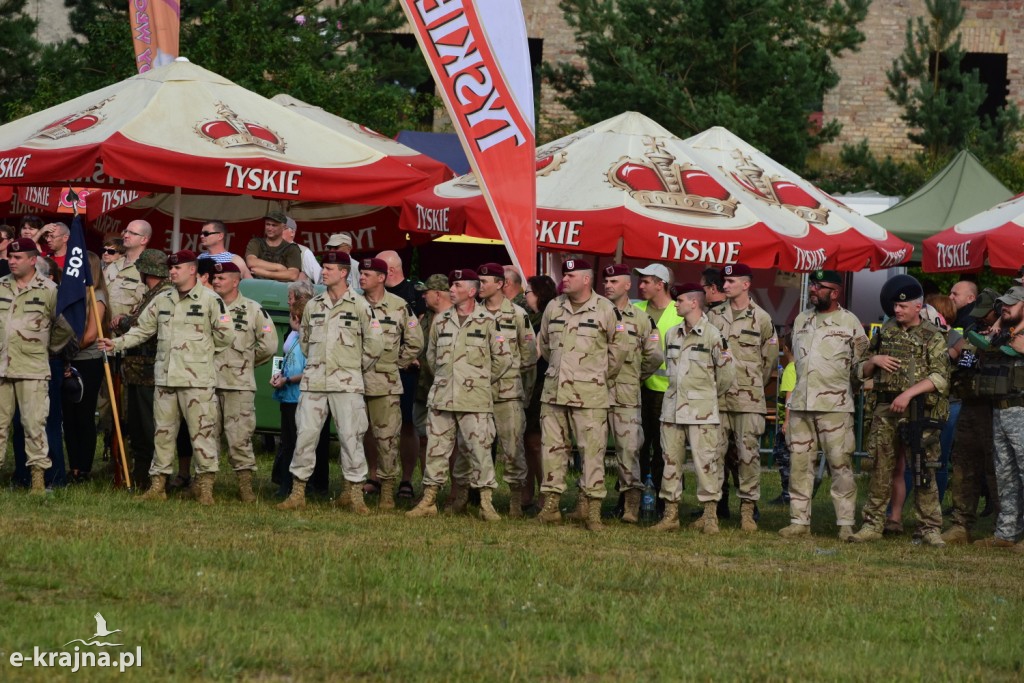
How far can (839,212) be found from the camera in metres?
16.1

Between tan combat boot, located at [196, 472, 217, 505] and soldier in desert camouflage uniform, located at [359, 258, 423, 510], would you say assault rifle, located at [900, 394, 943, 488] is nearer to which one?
soldier in desert camouflage uniform, located at [359, 258, 423, 510]

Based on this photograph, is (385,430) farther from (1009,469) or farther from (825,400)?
(1009,469)

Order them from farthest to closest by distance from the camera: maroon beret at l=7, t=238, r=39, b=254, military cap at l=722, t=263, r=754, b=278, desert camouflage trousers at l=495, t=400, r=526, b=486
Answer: military cap at l=722, t=263, r=754, b=278, desert camouflage trousers at l=495, t=400, r=526, b=486, maroon beret at l=7, t=238, r=39, b=254

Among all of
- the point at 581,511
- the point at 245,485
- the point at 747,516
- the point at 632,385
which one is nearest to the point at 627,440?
the point at 632,385

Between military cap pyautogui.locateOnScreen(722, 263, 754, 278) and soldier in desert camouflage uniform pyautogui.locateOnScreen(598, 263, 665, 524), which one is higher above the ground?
military cap pyautogui.locateOnScreen(722, 263, 754, 278)

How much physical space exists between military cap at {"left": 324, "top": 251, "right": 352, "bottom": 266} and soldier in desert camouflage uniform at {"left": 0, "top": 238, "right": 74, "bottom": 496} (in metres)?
2.12

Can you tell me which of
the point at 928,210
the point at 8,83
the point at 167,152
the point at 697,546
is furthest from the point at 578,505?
the point at 8,83

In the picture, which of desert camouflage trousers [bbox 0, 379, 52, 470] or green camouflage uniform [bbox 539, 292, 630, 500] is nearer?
green camouflage uniform [bbox 539, 292, 630, 500]

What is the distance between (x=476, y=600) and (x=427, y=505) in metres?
3.60

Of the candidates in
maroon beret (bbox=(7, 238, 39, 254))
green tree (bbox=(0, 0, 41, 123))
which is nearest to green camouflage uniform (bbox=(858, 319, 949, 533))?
maroon beret (bbox=(7, 238, 39, 254))

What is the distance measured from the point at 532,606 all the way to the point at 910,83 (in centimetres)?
2671

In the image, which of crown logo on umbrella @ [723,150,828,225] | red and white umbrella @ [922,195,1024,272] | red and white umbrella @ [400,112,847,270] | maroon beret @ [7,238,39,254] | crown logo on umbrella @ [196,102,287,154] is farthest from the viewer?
crown logo on umbrella @ [723,150,828,225]

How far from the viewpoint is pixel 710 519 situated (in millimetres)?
12602

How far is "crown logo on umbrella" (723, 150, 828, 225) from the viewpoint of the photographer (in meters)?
15.4
